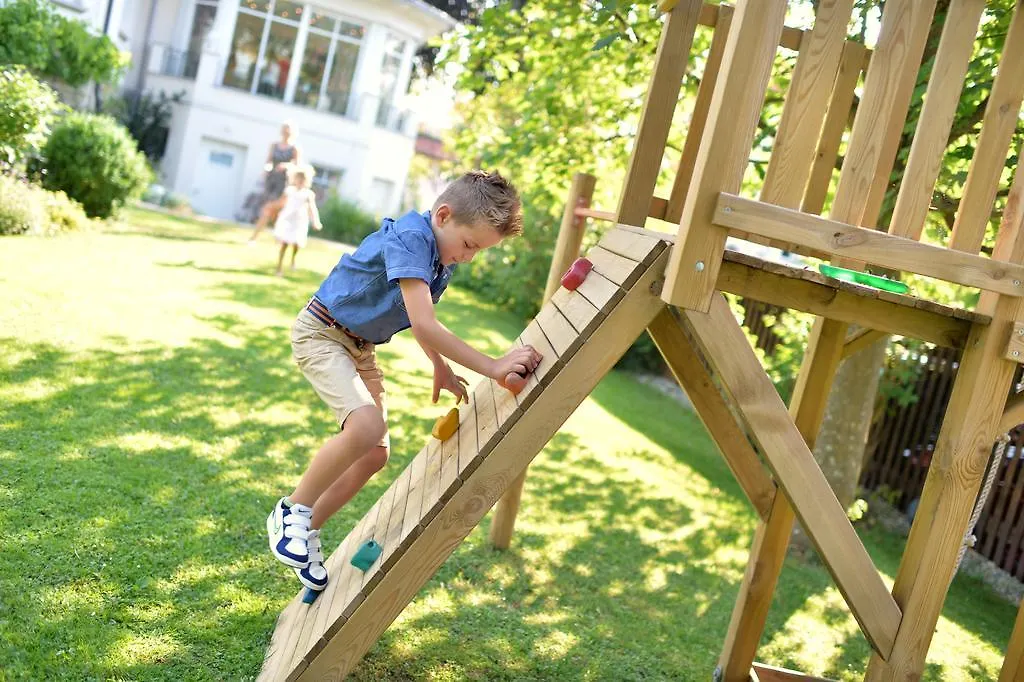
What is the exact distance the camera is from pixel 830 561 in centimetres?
312

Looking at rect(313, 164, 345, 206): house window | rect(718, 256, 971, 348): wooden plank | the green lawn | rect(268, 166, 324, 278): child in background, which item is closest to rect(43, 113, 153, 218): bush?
rect(268, 166, 324, 278): child in background

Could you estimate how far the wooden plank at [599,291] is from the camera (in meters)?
3.11

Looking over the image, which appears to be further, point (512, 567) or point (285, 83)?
point (285, 83)

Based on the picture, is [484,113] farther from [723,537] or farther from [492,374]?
[492,374]

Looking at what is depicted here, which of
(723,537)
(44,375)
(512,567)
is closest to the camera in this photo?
(512,567)

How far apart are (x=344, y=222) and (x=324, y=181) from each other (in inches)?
117

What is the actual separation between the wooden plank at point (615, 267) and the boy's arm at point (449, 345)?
0.40 m

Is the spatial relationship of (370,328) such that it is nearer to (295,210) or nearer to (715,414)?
(715,414)

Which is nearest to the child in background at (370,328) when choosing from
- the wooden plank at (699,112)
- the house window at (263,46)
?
the wooden plank at (699,112)

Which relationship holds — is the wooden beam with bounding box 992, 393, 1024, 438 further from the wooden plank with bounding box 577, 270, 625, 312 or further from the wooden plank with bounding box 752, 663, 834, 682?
the wooden plank with bounding box 752, 663, 834, 682

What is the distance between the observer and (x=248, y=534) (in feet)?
15.3

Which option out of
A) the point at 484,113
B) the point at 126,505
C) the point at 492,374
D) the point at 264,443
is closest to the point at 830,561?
the point at 492,374

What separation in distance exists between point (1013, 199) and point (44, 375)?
5623mm

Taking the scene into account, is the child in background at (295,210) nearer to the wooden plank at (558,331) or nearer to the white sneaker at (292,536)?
the wooden plank at (558,331)
